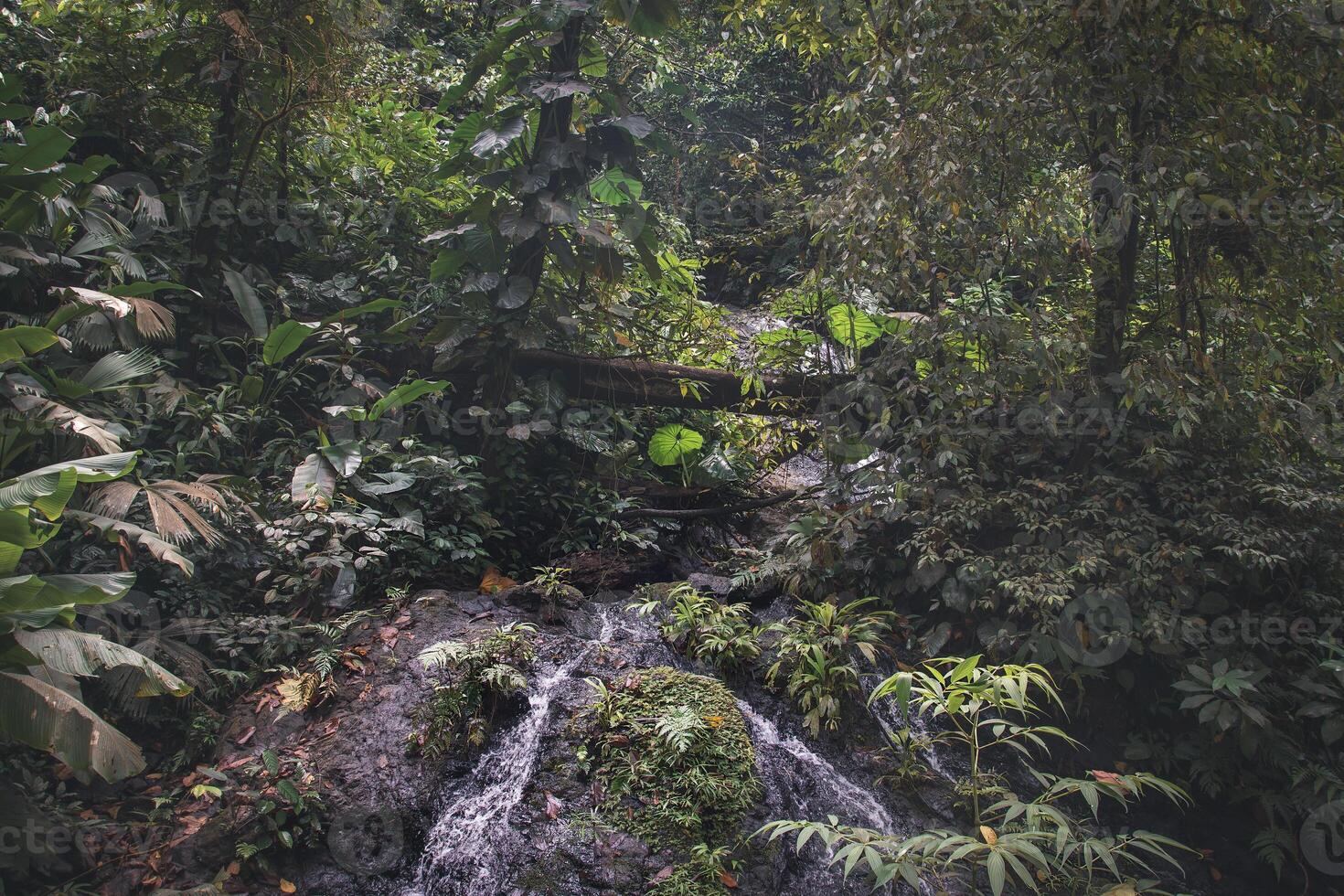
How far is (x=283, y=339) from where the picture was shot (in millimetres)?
5109

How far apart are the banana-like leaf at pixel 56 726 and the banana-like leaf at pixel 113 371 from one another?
184 cm

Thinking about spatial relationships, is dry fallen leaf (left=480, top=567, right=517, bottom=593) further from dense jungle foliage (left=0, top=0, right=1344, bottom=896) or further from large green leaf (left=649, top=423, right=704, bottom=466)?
large green leaf (left=649, top=423, right=704, bottom=466)

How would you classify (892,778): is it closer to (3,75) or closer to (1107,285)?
(1107,285)

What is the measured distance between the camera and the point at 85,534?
13.5 feet

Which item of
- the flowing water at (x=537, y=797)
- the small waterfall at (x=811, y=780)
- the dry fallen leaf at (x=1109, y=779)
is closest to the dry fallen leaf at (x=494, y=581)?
the flowing water at (x=537, y=797)

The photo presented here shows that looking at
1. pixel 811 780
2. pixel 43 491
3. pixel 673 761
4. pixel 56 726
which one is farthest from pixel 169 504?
pixel 811 780

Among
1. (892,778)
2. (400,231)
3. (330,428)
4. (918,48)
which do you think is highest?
(918,48)

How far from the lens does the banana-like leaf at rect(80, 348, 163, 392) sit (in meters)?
4.11

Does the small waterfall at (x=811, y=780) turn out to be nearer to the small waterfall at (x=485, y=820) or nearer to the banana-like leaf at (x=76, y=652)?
the small waterfall at (x=485, y=820)

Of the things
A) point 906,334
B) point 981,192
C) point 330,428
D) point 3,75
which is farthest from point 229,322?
point 981,192

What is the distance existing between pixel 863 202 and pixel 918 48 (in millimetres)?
1039

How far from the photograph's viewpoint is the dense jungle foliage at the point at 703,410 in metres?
3.67

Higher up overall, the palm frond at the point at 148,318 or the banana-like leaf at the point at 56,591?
the palm frond at the point at 148,318

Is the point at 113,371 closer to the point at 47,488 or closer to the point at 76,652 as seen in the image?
the point at 47,488
